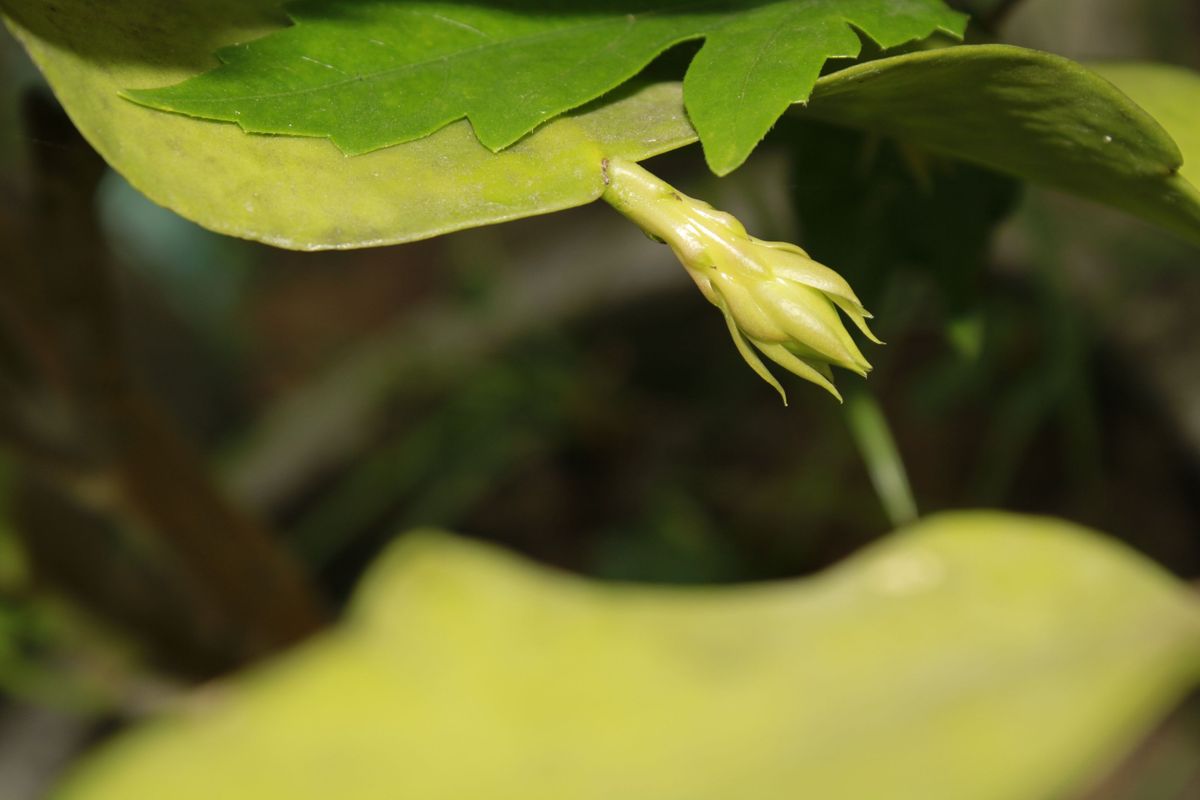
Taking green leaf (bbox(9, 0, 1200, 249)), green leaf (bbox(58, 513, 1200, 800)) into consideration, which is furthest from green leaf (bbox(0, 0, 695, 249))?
green leaf (bbox(58, 513, 1200, 800))

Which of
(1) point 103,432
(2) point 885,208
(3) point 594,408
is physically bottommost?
(3) point 594,408

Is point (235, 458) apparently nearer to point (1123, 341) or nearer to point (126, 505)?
point (126, 505)

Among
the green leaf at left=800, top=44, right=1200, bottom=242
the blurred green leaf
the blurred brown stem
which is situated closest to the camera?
the green leaf at left=800, top=44, right=1200, bottom=242

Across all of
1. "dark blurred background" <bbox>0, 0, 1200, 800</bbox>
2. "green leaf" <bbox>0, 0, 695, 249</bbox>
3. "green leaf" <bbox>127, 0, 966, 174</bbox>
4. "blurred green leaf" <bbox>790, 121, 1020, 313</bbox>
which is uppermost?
"green leaf" <bbox>127, 0, 966, 174</bbox>

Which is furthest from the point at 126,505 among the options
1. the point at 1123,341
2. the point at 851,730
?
the point at 1123,341

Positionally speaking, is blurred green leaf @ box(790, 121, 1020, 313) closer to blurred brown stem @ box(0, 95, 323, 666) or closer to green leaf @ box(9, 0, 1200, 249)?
green leaf @ box(9, 0, 1200, 249)

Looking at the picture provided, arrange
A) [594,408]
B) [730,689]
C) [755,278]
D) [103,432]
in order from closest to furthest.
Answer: [755,278] → [730,689] → [103,432] → [594,408]

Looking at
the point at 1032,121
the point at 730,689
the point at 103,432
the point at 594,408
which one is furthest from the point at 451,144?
the point at 594,408

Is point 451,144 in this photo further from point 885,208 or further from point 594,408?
point 594,408

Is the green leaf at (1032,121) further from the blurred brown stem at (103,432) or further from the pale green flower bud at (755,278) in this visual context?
the blurred brown stem at (103,432)
